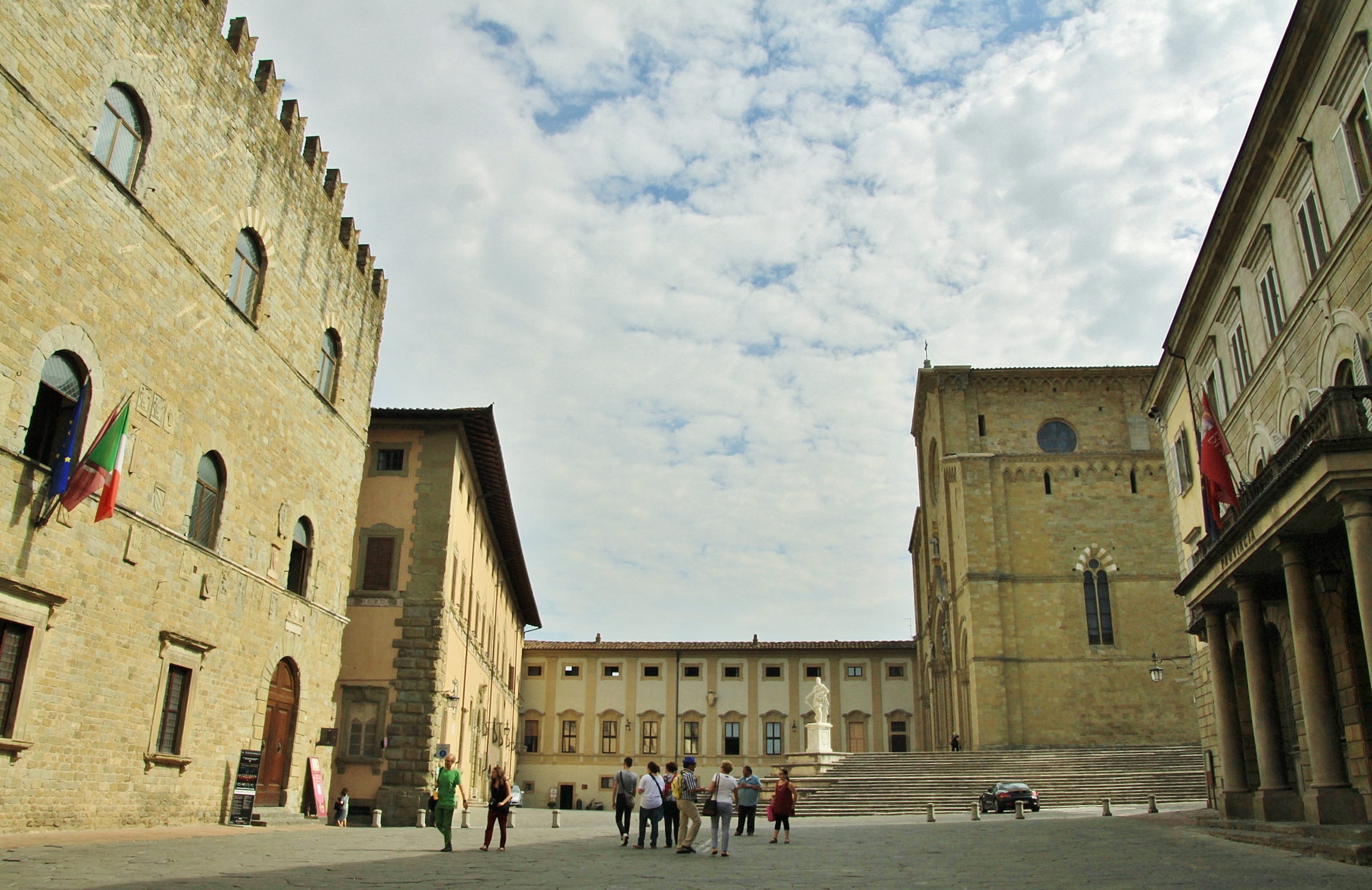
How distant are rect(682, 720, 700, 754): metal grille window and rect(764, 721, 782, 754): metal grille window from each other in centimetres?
395

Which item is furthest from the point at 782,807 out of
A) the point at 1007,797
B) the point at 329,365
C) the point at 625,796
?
the point at 1007,797

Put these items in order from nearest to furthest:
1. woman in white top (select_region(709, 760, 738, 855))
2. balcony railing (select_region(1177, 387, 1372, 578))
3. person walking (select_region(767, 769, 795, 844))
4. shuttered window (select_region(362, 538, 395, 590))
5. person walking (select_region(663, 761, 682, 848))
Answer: balcony railing (select_region(1177, 387, 1372, 578))
woman in white top (select_region(709, 760, 738, 855))
person walking (select_region(663, 761, 682, 848))
person walking (select_region(767, 769, 795, 844))
shuttered window (select_region(362, 538, 395, 590))

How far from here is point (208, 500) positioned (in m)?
17.1

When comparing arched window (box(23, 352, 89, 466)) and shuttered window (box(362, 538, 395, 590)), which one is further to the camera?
shuttered window (box(362, 538, 395, 590))

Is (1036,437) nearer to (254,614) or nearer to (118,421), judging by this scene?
(254,614)

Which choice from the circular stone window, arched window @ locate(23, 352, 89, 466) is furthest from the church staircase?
arched window @ locate(23, 352, 89, 466)

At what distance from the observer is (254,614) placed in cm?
1847

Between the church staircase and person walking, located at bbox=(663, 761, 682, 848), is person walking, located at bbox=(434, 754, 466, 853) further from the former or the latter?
the church staircase

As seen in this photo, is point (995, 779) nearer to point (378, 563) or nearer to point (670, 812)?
point (670, 812)

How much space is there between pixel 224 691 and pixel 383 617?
7746mm

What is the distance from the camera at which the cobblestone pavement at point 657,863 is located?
31.2 ft

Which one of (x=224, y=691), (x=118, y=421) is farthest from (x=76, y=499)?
(x=224, y=691)

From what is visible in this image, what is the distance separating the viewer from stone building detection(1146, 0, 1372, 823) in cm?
1327

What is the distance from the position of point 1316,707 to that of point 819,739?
1075 inches
